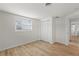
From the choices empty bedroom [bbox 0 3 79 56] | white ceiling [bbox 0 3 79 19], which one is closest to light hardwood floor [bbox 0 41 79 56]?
empty bedroom [bbox 0 3 79 56]

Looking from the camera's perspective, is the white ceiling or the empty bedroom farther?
the empty bedroom

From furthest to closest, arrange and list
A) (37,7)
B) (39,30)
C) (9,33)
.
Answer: (39,30)
(9,33)
(37,7)

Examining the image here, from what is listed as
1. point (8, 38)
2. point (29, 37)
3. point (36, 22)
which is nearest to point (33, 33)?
point (29, 37)

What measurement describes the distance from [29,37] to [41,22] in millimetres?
1212

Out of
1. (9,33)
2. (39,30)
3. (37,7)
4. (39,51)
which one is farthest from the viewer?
(39,30)

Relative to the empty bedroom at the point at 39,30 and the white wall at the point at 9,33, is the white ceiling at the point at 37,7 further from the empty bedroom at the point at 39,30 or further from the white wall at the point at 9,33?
the white wall at the point at 9,33

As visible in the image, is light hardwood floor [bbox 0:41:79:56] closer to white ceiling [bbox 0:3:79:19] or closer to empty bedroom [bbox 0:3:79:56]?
empty bedroom [bbox 0:3:79:56]

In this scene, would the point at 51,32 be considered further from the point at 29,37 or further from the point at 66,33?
the point at 29,37

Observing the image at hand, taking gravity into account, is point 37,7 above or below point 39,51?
above

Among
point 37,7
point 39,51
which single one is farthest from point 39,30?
point 37,7

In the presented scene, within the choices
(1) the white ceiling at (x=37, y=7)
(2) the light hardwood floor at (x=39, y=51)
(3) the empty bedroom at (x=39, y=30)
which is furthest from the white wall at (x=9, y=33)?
(1) the white ceiling at (x=37, y=7)

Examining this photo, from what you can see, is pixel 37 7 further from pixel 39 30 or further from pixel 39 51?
pixel 39 30

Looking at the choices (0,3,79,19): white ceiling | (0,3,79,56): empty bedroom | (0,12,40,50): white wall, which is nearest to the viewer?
(0,3,79,19): white ceiling

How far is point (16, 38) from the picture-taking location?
9.37ft
